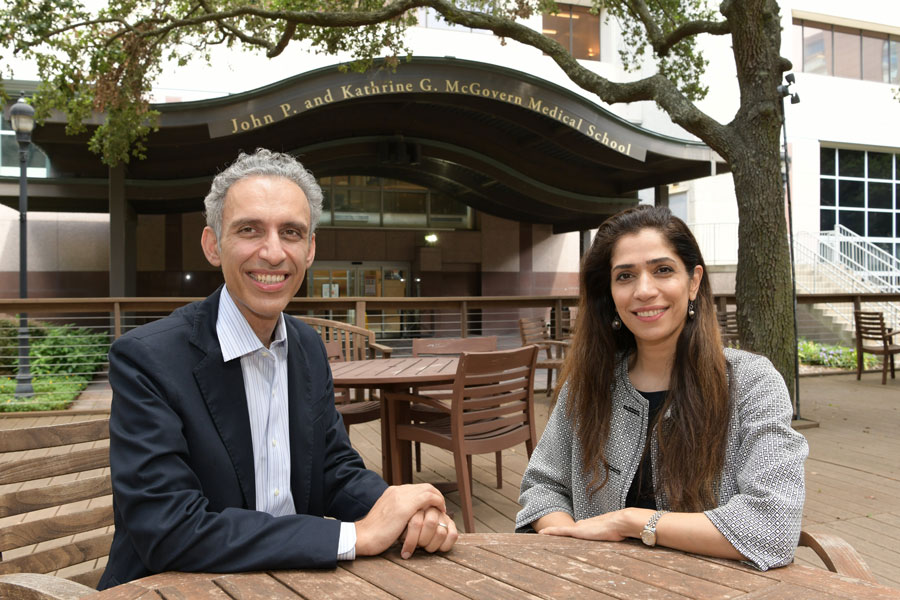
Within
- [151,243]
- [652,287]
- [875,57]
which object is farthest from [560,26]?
[652,287]

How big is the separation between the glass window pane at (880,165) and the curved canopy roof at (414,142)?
13.6 m

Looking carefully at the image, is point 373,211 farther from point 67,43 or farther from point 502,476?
point 502,476

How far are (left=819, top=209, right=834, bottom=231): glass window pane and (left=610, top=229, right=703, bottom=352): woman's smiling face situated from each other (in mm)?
25313

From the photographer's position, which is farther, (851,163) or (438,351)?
(851,163)

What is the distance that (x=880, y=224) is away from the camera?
24.4 metres

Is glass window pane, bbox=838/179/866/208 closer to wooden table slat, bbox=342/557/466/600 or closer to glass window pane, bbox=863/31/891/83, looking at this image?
glass window pane, bbox=863/31/891/83

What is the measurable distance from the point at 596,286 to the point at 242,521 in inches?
55.0

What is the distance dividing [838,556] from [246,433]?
1.59m

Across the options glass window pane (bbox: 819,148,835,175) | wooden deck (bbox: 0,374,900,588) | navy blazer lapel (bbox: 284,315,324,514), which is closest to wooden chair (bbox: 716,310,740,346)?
wooden deck (bbox: 0,374,900,588)

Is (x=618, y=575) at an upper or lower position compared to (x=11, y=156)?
lower

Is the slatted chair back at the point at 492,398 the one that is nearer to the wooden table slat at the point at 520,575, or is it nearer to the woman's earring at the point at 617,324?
the woman's earring at the point at 617,324

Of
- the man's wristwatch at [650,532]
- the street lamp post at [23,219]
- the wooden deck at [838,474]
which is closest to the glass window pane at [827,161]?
the wooden deck at [838,474]

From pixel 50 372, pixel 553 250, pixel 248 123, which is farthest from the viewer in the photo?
pixel 553 250

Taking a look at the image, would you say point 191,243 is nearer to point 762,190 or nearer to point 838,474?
point 762,190
